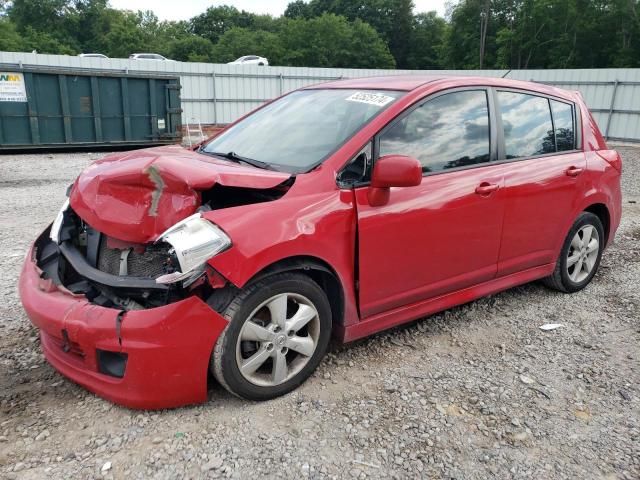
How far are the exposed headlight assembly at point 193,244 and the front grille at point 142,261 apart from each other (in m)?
0.12

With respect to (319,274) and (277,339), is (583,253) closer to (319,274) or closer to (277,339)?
(319,274)

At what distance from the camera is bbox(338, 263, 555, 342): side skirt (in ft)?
10.4

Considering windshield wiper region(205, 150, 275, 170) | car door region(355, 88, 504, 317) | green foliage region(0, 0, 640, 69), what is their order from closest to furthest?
car door region(355, 88, 504, 317) → windshield wiper region(205, 150, 275, 170) → green foliage region(0, 0, 640, 69)

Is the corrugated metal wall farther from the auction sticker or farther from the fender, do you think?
the fender

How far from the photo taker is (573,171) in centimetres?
411

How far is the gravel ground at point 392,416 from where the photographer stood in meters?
2.40

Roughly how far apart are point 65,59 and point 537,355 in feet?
53.6

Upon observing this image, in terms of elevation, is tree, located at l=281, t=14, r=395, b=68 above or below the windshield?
above

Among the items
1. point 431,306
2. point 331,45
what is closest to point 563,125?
point 431,306

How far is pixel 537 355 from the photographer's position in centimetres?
349

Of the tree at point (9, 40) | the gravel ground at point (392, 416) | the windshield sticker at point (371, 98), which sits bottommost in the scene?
the gravel ground at point (392, 416)

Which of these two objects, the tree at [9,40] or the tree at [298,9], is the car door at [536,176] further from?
the tree at [298,9]

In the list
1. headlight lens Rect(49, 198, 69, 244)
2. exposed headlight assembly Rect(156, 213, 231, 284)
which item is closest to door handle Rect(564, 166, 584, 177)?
exposed headlight assembly Rect(156, 213, 231, 284)

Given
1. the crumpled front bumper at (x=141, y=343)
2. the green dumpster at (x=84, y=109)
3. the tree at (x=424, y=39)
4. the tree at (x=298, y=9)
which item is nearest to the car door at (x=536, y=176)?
the crumpled front bumper at (x=141, y=343)
